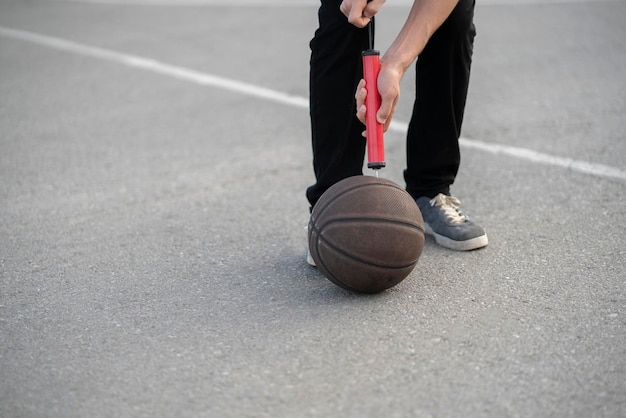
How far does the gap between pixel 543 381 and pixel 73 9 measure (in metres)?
10.0

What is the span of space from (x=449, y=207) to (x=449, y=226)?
0.57 feet

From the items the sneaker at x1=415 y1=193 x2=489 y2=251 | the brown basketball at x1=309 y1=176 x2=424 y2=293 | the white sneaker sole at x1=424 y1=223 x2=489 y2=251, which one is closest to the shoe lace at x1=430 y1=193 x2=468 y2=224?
the sneaker at x1=415 y1=193 x2=489 y2=251

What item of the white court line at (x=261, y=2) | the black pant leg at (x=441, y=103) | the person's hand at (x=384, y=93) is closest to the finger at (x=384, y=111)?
the person's hand at (x=384, y=93)

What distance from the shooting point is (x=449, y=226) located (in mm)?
4105

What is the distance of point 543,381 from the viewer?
9.37ft

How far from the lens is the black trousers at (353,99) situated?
3.78 m

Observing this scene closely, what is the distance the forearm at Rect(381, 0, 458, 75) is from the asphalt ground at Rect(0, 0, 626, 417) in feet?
3.36

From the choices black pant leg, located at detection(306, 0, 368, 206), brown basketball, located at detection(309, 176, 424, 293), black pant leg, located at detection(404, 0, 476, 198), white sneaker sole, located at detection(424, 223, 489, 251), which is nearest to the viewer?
brown basketball, located at detection(309, 176, 424, 293)

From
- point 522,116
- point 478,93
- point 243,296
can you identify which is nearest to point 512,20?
point 478,93

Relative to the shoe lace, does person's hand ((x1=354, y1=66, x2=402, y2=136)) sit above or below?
above

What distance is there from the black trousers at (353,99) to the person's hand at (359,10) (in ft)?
0.46

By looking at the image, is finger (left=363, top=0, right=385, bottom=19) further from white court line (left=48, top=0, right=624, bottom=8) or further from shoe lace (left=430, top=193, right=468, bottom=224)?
white court line (left=48, top=0, right=624, bottom=8)

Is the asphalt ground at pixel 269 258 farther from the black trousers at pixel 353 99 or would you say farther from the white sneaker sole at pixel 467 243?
the black trousers at pixel 353 99

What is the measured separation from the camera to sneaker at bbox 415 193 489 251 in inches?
160
